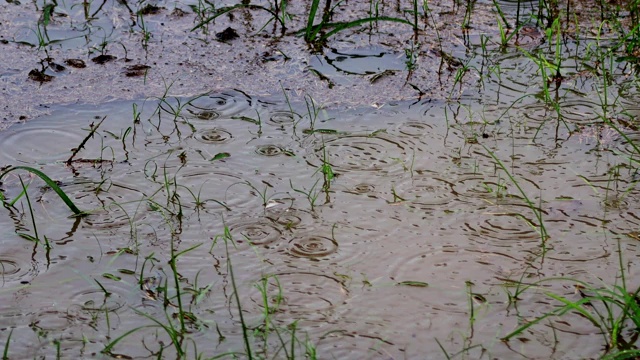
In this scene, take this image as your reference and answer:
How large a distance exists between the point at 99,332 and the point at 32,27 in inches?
95.1

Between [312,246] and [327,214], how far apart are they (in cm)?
20

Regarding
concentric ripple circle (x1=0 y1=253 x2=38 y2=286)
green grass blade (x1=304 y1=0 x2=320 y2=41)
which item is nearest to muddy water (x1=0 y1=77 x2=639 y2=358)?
concentric ripple circle (x1=0 y1=253 x2=38 y2=286)

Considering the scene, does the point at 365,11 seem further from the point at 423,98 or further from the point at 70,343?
the point at 70,343

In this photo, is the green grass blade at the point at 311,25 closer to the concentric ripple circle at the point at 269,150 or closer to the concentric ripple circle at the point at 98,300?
the concentric ripple circle at the point at 269,150

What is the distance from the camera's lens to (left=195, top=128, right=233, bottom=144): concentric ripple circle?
10.3ft

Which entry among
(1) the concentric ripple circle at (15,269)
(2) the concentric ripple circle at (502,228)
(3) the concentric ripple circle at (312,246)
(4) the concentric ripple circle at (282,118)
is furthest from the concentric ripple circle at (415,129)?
(1) the concentric ripple circle at (15,269)

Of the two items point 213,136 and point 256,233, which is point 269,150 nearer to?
point 213,136

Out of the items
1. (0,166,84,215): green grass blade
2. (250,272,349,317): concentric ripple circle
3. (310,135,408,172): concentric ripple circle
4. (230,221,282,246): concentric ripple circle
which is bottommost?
(250,272,349,317): concentric ripple circle

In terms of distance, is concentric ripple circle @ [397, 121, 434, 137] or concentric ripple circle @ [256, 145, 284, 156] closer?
concentric ripple circle @ [256, 145, 284, 156]

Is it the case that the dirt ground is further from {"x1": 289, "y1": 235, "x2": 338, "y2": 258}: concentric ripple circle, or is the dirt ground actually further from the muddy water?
{"x1": 289, "y1": 235, "x2": 338, "y2": 258}: concentric ripple circle

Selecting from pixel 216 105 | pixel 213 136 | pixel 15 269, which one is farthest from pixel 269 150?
pixel 15 269

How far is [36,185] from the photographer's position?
2.85 m

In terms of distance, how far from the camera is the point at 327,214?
272 cm

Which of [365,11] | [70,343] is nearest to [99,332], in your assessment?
[70,343]
